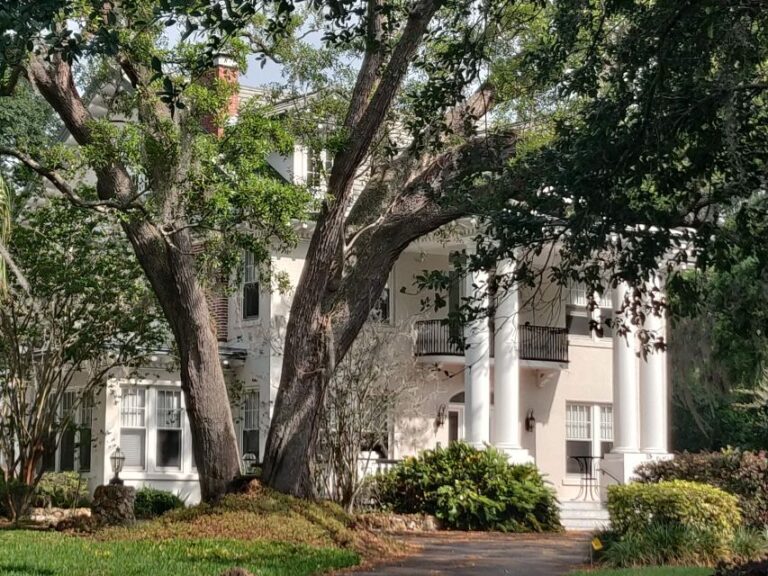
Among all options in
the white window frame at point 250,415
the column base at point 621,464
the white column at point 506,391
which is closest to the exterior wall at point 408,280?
the white column at point 506,391

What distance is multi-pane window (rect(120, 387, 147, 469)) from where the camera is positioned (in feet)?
86.3

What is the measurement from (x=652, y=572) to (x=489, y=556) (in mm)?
4260

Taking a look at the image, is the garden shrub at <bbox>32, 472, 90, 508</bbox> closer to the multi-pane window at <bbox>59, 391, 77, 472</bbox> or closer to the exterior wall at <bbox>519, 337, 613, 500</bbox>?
the multi-pane window at <bbox>59, 391, 77, 472</bbox>

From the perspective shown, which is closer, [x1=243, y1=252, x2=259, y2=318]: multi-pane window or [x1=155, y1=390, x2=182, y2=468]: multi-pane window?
[x1=155, y1=390, x2=182, y2=468]: multi-pane window

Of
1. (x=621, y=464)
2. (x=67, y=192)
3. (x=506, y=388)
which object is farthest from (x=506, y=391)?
(x=67, y=192)

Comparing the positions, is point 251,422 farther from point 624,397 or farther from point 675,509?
point 675,509

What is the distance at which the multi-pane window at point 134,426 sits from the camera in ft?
86.3

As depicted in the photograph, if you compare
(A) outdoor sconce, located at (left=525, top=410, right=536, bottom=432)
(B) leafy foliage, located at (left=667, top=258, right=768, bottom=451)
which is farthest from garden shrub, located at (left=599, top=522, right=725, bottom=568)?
(A) outdoor sconce, located at (left=525, top=410, right=536, bottom=432)

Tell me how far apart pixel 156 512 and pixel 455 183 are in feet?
40.9

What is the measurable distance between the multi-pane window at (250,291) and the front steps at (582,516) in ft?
27.4

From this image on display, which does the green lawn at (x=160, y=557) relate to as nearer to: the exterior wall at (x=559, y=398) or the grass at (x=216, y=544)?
the grass at (x=216, y=544)

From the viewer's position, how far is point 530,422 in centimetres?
2997

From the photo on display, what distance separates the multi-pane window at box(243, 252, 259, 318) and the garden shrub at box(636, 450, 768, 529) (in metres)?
12.1

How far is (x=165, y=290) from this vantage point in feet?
55.6
